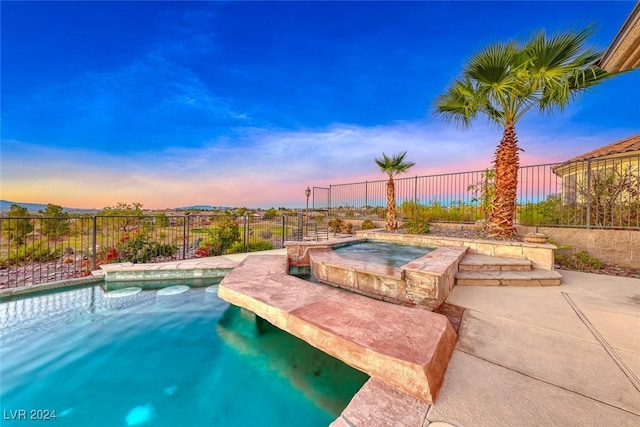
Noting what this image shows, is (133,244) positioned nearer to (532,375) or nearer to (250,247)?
(250,247)

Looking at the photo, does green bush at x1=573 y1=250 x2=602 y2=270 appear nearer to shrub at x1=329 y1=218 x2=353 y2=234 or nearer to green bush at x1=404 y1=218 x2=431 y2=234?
green bush at x1=404 y1=218 x2=431 y2=234

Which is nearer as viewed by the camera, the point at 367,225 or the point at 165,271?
the point at 165,271

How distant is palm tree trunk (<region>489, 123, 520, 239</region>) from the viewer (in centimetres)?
521

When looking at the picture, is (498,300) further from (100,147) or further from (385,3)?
(100,147)

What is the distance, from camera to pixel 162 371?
7.20 ft

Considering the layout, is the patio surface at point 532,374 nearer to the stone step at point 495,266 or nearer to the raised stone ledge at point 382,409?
the raised stone ledge at point 382,409

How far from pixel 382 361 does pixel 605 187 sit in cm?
773

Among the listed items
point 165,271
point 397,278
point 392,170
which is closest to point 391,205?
point 392,170

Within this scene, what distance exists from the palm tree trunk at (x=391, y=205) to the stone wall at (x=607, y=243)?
425cm

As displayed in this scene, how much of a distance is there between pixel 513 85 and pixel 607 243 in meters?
4.17

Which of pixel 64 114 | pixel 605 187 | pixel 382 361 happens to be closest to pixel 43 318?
pixel 382 361

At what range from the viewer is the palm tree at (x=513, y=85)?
14.1ft

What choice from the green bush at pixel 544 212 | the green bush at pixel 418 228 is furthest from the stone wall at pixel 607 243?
the green bush at pixel 418 228

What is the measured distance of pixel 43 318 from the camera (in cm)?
309
